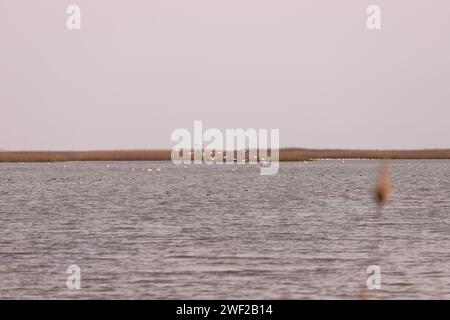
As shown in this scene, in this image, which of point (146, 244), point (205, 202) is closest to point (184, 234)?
point (146, 244)

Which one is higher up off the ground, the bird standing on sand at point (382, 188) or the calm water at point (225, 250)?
the bird standing on sand at point (382, 188)

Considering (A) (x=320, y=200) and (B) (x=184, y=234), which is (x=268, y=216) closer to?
(B) (x=184, y=234)

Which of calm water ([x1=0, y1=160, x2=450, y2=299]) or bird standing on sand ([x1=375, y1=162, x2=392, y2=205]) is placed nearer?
bird standing on sand ([x1=375, y1=162, x2=392, y2=205])

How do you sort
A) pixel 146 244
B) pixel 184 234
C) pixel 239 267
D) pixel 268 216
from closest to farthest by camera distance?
1. pixel 239 267
2. pixel 146 244
3. pixel 184 234
4. pixel 268 216

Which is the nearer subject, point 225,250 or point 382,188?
point 382,188

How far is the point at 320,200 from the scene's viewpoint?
63312 millimetres

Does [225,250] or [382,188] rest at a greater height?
[382,188]

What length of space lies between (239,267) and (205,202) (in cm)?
3564

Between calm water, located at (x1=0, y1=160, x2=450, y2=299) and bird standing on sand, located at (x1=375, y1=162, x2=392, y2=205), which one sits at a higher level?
bird standing on sand, located at (x1=375, y1=162, x2=392, y2=205)

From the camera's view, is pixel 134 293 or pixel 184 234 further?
pixel 184 234

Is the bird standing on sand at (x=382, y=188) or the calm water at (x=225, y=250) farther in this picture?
the calm water at (x=225, y=250)
